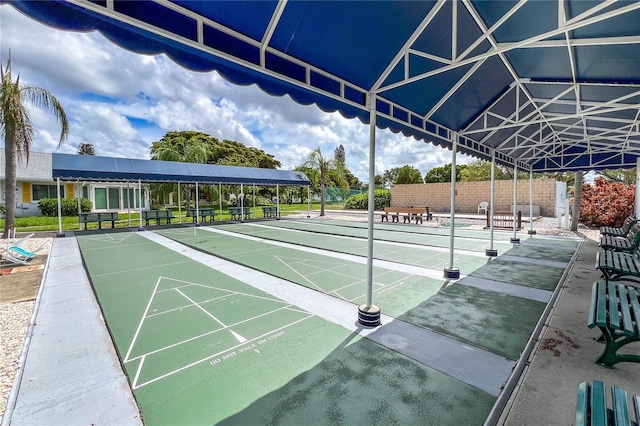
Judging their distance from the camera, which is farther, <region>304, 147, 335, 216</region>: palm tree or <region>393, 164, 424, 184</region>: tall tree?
<region>393, 164, 424, 184</region>: tall tree

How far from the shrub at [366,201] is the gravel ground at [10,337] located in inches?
1063

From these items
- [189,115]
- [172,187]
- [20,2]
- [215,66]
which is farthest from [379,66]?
[189,115]

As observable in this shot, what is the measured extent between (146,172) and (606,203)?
22.4 m

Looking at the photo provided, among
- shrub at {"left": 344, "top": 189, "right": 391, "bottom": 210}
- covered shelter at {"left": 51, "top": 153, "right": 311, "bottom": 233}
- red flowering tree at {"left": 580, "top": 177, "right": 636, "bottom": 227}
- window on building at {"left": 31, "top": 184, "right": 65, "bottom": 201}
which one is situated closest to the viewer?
covered shelter at {"left": 51, "top": 153, "right": 311, "bottom": 233}

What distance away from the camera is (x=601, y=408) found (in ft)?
5.03

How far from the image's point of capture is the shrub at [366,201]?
2965cm

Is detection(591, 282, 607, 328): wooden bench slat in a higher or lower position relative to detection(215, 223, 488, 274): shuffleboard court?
higher

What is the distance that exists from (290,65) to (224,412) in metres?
3.31

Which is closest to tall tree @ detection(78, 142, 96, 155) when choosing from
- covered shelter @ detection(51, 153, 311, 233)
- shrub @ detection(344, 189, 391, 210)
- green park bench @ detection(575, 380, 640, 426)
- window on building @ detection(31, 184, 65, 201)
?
window on building @ detection(31, 184, 65, 201)

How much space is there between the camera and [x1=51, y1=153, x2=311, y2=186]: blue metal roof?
Answer: 12.4 meters

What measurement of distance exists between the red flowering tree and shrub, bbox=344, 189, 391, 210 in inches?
642

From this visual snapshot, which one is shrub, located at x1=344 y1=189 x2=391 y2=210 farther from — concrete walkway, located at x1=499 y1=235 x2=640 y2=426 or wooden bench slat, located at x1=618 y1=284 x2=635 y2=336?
wooden bench slat, located at x1=618 y1=284 x2=635 y2=336

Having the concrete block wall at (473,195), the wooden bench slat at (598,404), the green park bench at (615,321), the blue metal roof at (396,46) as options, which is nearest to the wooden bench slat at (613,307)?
the green park bench at (615,321)

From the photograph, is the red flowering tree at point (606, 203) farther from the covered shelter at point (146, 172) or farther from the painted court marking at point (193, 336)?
the covered shelter at point (146, 172)
